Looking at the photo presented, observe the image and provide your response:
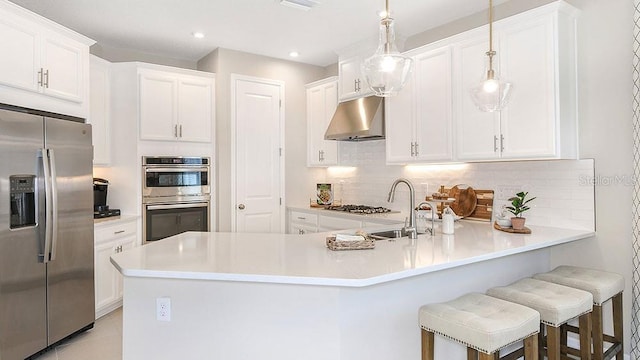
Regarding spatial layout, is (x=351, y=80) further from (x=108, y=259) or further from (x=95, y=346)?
(x=95, y=346)

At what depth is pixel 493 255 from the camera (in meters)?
2.08

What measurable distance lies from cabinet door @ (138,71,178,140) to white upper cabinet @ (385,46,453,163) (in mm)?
2317

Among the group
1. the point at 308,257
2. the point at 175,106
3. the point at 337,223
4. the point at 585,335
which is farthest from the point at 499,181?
the point at 175,106

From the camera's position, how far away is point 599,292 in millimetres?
2227

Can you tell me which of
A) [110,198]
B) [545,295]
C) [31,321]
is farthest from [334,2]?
[31,321]

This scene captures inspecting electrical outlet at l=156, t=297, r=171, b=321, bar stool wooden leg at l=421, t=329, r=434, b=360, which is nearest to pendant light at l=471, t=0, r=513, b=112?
bar stool wooden leg at l=421, t=329, r=434, b=360

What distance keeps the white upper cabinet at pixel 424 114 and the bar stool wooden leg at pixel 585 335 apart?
1535mm


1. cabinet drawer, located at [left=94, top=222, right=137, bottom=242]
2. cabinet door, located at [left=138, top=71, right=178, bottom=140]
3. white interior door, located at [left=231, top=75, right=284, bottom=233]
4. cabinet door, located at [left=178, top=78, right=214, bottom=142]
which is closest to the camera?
cabinet drawer, located at [left=94, top=222, right=137, bottom=242]

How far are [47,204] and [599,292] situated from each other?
3.63 metres

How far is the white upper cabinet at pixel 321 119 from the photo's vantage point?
4660 mm

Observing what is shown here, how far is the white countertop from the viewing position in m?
1.68

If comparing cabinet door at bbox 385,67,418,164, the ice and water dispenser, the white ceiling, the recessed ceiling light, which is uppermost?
the white ceiling

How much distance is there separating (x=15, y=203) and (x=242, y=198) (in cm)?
227

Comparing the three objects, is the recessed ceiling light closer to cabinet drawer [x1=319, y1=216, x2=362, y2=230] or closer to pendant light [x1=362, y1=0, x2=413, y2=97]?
pendant light [x1=362, y1=0, x2=413, y2=97]
